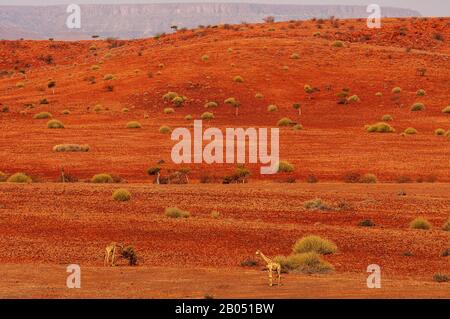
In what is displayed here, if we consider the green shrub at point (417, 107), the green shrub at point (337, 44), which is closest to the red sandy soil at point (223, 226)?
the green shrub at point (417, 107)

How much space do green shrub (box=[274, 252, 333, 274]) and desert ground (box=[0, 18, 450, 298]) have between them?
1.09 ft

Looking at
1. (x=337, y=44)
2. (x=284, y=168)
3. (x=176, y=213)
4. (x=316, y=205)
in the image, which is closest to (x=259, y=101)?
(x=337, y=44)

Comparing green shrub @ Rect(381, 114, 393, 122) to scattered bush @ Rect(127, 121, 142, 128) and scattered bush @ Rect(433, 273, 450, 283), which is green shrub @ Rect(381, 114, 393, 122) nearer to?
scattered bush @ Rect(127, 121, 142, 128)

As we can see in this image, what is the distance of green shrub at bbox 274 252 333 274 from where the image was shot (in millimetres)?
17984

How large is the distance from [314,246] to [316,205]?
7377mm

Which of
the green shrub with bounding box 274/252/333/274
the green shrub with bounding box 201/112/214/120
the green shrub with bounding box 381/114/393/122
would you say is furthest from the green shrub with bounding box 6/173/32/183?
the green shrub with bounding box 381/114/393/122

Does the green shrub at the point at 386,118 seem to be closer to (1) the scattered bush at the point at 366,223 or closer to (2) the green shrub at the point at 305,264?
(1) the scattered bush at the point at 366,223

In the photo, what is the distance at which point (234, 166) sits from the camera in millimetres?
37562

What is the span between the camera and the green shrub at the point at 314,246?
20.3 meters

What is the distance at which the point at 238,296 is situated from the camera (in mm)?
14562

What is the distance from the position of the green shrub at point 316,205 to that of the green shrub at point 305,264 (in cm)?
911

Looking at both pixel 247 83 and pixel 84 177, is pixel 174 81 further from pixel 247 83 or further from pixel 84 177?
pixel 84 177

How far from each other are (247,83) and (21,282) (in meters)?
49.0

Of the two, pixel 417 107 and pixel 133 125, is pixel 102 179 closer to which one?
pixel 133 125
